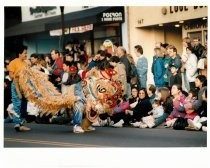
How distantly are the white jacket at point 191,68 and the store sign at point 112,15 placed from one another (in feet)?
6.71

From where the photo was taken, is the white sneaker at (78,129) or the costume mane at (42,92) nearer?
the costume mane at (42,92)

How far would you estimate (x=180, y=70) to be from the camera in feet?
41.3

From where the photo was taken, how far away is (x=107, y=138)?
11.4 m

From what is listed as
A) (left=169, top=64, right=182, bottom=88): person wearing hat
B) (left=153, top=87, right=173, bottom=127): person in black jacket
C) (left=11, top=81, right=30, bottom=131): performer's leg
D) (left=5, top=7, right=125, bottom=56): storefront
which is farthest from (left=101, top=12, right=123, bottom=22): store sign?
(left=11, top=81, right=30, bottom=131): performer's leg

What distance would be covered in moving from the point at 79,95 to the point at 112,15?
9.45 ft

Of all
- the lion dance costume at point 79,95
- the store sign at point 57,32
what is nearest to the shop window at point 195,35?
the lion dance costume at point 79,95

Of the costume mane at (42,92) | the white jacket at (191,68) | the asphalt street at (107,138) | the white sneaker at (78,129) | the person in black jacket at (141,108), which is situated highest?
the white jacket at (191,68)

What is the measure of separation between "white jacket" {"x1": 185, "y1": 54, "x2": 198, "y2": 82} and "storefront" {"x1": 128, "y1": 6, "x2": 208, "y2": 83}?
1.18 ft

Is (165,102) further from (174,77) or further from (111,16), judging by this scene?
(111,16)

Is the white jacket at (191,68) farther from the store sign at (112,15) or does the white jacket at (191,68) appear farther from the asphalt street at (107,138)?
the store sign at (112,15)

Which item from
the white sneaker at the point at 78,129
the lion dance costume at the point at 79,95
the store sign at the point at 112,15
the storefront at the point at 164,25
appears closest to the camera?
the lion dance costume at the point at 79,95

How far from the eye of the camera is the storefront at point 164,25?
12781 mm

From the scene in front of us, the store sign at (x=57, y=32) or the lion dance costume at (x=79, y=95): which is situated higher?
the store sign at (x=57, y=32)

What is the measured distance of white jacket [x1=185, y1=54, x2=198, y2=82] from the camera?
12241 millimetres
